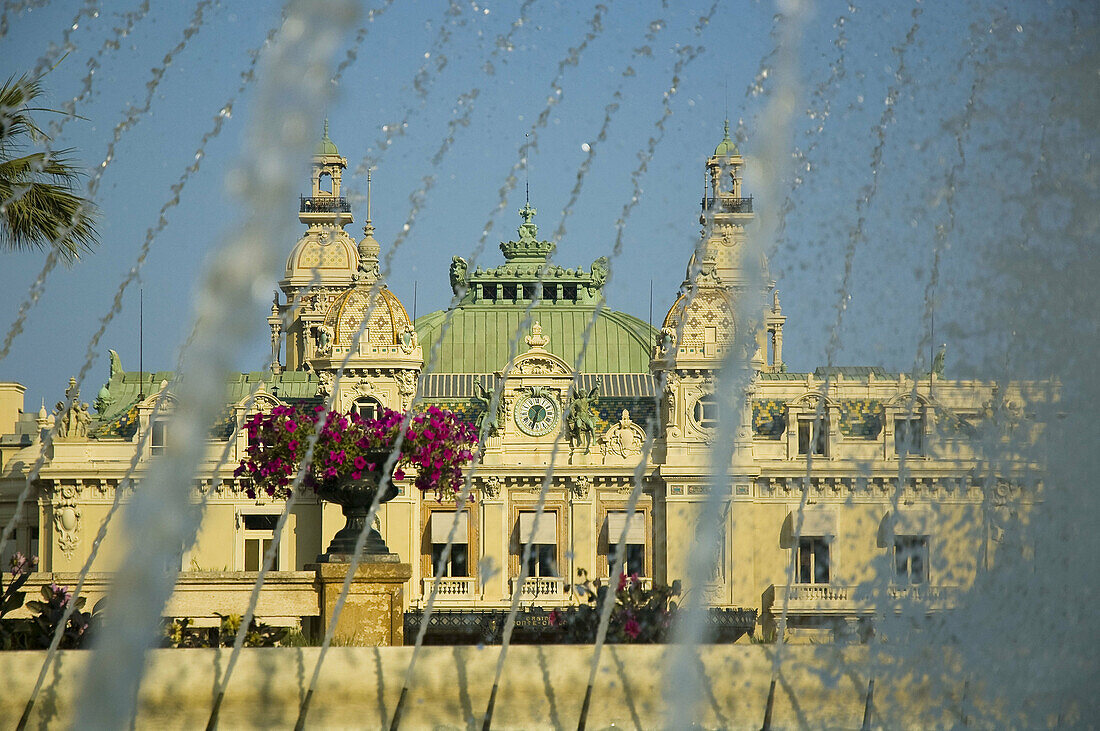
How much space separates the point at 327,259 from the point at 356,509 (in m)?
47.9

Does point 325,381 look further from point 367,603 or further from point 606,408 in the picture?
point 367,603

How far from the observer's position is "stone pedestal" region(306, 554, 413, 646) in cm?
1695

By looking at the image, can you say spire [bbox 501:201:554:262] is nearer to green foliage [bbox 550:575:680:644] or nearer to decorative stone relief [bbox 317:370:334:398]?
decorative stone relief [bbox 317:370:334:398]

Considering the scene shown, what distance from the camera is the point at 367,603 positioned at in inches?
672

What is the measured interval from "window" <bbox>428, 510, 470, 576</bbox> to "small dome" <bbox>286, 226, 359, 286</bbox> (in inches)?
637

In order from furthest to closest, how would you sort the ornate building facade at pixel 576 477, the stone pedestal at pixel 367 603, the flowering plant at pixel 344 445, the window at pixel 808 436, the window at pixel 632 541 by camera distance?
the window at pixel 808 436 → the window at pixel 632 541 → the ornate building facade at pixel 576 477 → the flowering plant at pixel 344 445 → the stone pedestal at pixel 367 603

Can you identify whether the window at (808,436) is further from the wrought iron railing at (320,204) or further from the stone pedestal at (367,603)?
the stone pedestal at (367,603)

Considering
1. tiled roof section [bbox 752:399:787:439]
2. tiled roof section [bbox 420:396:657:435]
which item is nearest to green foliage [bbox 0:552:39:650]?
tiled roof section [bbox 420:396:657:435]

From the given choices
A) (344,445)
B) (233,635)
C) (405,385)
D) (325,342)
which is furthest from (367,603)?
(325,342)

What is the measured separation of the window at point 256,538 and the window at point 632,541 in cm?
1078

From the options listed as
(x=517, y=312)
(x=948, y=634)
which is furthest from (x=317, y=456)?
(x=517, y=312)

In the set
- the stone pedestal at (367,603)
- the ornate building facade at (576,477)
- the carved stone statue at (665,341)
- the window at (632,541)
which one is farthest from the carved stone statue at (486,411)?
the stone pedestal at (367,603)

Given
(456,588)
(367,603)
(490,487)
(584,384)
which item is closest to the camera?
(367,603)

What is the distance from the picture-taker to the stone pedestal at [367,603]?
1695 cm
